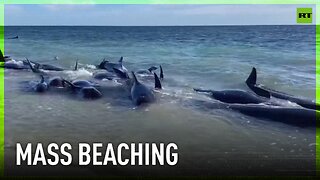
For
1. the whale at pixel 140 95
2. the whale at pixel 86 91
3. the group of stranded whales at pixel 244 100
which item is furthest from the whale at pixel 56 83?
the whale at pixel 140 95

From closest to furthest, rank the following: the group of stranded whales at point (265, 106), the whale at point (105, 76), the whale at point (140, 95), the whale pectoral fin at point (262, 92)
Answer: the group of stranded whales at point (265, 106) < the whale at point (140, 95) < the whale pectoral fin at point (262, 92) < the whale at point (105, 76)

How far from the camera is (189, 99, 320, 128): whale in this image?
9.88m

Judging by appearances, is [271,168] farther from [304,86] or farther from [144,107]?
[304,86]

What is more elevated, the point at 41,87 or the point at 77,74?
the point at 77,74

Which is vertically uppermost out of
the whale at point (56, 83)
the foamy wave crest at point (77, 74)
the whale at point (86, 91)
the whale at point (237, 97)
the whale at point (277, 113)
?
the foamy wave crest at point (77, 74)

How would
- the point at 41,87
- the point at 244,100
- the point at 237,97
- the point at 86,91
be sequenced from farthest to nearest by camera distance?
the point at 41,87 < the point at 86,91 < the point at 237,97 < the point at 244,100

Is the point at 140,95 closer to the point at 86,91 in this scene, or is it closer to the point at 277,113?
the point at 86,91

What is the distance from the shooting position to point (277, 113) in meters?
10.4

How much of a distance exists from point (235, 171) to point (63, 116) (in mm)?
5075

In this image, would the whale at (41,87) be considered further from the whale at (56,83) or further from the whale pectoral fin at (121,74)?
the whale pectoral fin at (121,74)

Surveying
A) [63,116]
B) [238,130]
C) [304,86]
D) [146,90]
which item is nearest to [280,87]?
[304,86]

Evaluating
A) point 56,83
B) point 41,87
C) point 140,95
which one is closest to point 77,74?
point 56,83

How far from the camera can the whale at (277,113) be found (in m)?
9.88

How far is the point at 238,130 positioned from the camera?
9.34m
